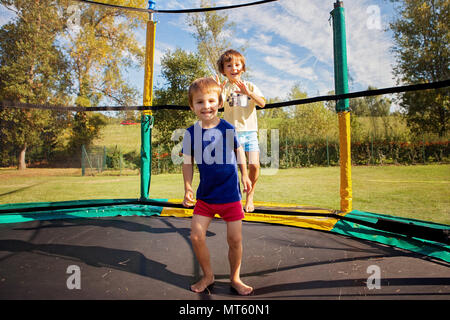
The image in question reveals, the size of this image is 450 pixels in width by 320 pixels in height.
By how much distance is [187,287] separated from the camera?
1157 millimetres

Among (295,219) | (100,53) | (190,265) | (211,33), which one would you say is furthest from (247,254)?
(100,53)

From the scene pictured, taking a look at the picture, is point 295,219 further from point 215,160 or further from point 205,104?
point 205,104

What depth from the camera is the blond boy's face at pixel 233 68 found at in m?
1.94

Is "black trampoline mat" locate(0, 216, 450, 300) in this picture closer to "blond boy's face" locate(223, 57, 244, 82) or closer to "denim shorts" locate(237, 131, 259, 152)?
"denim shorts" locate(237, 131, 259, 152)

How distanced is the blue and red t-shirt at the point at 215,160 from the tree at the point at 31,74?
3.69 m

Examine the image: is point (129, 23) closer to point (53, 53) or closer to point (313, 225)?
point (53, 53)

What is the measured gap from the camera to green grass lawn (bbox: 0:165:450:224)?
3.26 metres

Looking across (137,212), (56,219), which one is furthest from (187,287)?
(56,219)

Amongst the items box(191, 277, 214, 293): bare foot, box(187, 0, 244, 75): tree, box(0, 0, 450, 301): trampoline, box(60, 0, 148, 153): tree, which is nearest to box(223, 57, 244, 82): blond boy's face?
box(0, 0, 450, 301): trampoline

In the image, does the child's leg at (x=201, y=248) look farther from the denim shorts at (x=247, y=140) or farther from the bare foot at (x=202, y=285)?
the denim shorts at (x=247, y=140)

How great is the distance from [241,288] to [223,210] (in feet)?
1.03

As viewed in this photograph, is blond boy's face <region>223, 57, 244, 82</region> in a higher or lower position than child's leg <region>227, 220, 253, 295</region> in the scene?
higher

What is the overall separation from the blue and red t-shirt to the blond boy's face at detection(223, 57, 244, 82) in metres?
0.76

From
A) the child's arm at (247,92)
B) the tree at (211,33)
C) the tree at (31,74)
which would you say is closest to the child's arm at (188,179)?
the child's arm at (247,92)
